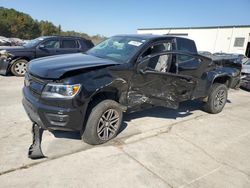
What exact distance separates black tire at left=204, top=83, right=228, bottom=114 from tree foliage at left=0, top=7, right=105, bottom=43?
3966 centimetres

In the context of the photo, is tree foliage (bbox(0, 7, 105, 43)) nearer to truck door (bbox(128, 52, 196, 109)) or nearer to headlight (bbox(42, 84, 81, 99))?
truck door (bbox(128, 52, 196, 109))

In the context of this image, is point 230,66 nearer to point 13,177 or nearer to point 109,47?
point 109,47

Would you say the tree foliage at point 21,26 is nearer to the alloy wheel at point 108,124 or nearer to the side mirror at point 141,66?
the side mirror at point 141,66

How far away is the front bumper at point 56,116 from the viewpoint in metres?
3.34

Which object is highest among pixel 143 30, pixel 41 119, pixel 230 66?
pixel 143 30

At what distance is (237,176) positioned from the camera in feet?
11.2

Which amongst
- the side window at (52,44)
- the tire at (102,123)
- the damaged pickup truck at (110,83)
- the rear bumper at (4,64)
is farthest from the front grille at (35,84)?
the side window at (52,44)

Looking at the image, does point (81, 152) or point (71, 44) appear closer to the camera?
point (81, 152)

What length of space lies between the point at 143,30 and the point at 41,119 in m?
42.2

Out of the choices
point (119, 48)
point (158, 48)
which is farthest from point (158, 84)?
point (119, 48)

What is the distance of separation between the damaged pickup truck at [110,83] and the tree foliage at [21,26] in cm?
4029

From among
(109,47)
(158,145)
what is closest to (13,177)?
(158,145)

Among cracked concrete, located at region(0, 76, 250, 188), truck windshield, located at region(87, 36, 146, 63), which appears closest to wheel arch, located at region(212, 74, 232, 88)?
cracked concrete, located at region(0, 76, 250, 188)

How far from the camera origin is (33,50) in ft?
30.5
